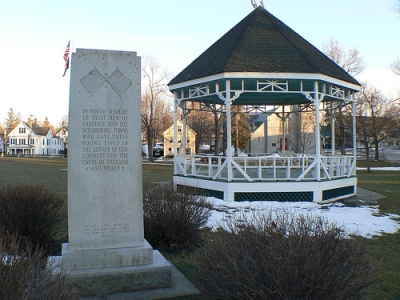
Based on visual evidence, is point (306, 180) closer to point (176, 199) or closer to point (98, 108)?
point (176, 199)

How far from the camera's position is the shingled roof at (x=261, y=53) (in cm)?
1405

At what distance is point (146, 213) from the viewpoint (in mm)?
7520

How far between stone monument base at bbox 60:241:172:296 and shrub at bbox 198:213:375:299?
1.15 metres

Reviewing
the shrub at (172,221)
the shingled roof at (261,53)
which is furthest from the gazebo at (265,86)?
the shrub at (172,221)

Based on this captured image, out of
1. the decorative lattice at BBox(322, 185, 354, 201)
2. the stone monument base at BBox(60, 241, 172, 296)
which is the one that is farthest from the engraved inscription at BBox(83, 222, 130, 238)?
the decorative lattice at BBox(322, 185, 354, 201)

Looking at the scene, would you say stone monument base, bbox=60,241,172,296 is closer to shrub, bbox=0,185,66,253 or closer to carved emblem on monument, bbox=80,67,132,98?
shrub, bbox=0,185,66,253

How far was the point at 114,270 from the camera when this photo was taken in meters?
4.95

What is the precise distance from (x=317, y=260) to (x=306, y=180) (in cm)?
1101

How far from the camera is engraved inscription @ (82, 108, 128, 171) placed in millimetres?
5113

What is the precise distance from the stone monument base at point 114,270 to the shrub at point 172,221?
199 centimetres

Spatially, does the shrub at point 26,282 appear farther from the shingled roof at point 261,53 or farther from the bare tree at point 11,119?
the bare tree at point 11,119

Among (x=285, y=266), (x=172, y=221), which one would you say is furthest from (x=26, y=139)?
(x=285, y=266)

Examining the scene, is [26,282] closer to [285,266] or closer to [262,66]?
[285,266]

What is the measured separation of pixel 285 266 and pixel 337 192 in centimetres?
1297
